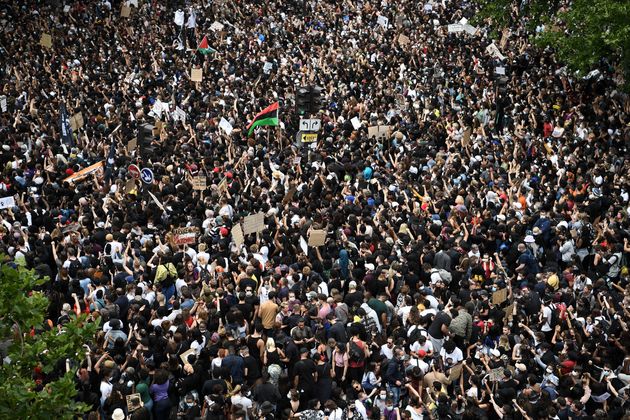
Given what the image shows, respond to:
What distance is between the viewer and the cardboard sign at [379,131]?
22297 mm

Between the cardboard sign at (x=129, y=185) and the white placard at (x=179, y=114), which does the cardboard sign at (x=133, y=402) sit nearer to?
the cardboard sign at (x=129, y=185)

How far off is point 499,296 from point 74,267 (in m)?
7.28

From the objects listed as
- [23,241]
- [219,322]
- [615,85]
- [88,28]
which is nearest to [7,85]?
[88,28]

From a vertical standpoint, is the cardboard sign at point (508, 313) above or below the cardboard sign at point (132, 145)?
below

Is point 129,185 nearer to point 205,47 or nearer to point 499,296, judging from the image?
point 499,296

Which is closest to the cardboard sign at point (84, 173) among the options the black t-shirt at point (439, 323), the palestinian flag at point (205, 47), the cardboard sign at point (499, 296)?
the palestinian flag at point (205, 47)

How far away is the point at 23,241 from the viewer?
16.2m

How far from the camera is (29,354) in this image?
30.7 feet

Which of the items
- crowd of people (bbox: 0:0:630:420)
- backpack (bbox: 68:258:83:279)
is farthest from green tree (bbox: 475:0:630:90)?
backpack (bbox: 68:258:83:279)

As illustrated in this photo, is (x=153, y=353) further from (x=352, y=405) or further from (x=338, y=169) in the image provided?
(x=338, y=169)

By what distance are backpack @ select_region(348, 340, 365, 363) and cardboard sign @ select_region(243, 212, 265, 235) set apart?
425 cm

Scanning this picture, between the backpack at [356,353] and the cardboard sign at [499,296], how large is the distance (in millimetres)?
2555

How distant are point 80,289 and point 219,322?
9.16ft

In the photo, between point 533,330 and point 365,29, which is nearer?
point 533,330
